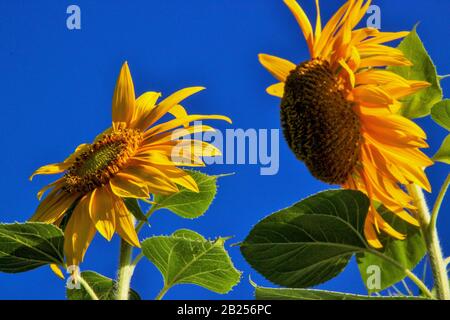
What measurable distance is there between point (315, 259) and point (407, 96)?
0.34 m

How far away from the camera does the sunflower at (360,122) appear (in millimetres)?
990

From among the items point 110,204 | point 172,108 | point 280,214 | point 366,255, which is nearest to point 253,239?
point 280,214

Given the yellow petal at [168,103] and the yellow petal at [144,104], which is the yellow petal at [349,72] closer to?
the yellow petal at [168,103]

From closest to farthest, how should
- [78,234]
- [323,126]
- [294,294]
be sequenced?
[294,294]
[323,126]
[78,234]

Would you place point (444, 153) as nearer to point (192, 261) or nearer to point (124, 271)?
point (192, 261)

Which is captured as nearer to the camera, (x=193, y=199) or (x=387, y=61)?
(x=387, y=61)

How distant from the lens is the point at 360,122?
1049 millimetres

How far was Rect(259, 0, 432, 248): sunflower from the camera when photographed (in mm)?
990

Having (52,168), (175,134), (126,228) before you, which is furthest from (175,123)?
(52,168)

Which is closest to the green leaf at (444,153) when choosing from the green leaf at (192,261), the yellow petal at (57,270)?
the green leaf at (192,261)

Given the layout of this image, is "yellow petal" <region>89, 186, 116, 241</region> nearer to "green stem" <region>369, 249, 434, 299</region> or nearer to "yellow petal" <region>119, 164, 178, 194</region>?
"yellow petal" <region>119, 164, 178, 194</region>

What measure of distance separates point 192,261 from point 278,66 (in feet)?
1.48

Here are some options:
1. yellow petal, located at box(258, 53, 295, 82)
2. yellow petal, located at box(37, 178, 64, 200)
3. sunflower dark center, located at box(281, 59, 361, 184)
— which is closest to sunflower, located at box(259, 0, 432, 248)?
sunflower dark center, located at box(281, 59, 361, 184)

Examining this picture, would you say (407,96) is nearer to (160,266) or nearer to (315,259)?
(315,259)
